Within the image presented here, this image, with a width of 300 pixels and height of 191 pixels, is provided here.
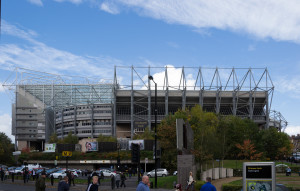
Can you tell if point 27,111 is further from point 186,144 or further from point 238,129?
point 186,144

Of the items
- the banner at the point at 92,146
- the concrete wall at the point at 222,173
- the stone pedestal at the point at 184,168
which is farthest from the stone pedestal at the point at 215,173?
the banner at the point at 92,146

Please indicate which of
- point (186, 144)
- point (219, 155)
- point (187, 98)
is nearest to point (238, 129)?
point (219, 155)

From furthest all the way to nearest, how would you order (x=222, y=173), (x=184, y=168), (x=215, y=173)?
(x=222, y=173), (x=215, y=173), (x=184, y=168)

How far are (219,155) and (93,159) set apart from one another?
50.4 meters

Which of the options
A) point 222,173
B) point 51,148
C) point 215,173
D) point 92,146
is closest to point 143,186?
point 215,173

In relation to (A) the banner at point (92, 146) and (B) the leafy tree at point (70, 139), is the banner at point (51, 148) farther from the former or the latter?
(B) the leafy tree at point (70, 139)

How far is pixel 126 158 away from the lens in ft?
340

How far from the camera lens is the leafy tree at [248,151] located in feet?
277

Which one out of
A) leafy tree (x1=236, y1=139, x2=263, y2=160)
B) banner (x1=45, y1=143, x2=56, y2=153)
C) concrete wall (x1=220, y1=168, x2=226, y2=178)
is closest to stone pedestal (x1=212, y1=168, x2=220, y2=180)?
concrete wall (x1=220, y1=168, x2=226, y2=178)

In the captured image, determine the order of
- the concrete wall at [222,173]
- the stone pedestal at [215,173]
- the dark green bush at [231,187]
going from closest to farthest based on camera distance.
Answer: the dark green bush at [231,187] < the stone pedestal at [215,173] < the concrete wall at [222,173]

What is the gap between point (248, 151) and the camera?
279 ft

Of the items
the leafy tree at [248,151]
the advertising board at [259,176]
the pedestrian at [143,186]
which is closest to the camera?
the pedestrian at [143,186]

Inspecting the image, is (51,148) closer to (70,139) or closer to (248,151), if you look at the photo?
(70,139)

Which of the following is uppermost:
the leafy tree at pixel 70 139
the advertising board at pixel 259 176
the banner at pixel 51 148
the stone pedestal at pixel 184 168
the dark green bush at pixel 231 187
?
the advertising board at pixel 259 176
